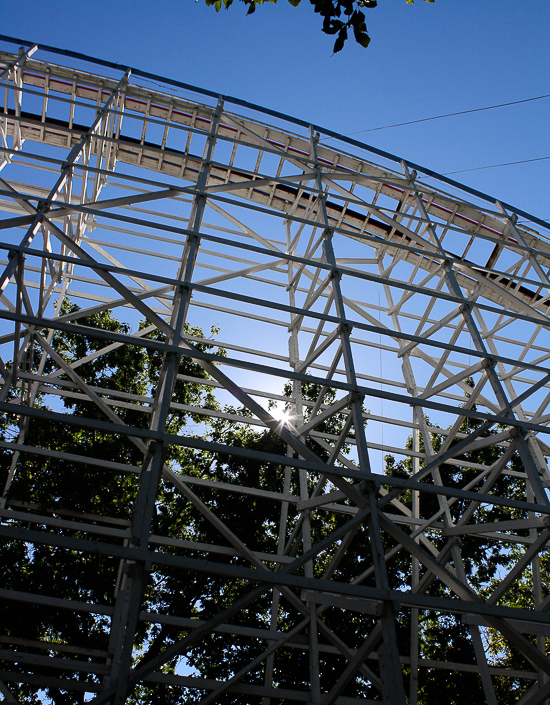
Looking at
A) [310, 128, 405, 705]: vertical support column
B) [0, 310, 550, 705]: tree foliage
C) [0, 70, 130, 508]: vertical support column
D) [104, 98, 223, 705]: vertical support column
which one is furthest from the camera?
[0, 310, 550, 705]: tree foliage

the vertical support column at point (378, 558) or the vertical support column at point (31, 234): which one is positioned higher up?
the vertical support column at point (31, 234)

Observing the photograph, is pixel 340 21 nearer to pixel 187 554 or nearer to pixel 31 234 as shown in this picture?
pixel 31 234

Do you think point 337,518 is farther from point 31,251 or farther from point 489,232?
point 31,251

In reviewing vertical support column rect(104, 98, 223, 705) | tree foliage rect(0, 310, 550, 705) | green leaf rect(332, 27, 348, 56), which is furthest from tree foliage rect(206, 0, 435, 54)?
tree foliage rect(0, 310, 550, 705)

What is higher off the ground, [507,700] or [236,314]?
[236,314]

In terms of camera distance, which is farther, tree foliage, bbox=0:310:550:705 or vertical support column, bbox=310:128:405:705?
tree foliage, bbox=0:310:550:705

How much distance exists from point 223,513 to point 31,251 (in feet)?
24.0

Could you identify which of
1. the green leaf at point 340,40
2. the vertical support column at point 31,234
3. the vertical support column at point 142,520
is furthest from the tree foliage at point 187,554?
the green leaf at point 340,40

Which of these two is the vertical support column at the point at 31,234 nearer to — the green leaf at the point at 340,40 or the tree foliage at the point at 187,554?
the tree foliage at the point at 187,554

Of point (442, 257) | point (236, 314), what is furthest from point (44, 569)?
point (442, 257)

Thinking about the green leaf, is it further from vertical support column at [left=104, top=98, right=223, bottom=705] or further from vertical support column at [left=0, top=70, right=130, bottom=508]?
vertical support column at [left=0, top=70, right=130, bottom=508]

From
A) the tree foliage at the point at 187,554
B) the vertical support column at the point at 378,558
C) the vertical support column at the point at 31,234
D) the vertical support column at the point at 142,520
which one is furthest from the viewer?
the tree foliage at the point at 187,554

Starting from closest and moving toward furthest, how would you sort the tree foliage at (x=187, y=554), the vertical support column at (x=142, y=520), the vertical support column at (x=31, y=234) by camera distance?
the vertical support column at (x=142, y=520)
the vertical support column at (x=31, y=234)
the tree foliage at (x=187, y=554)

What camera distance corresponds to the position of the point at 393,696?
4.13m
